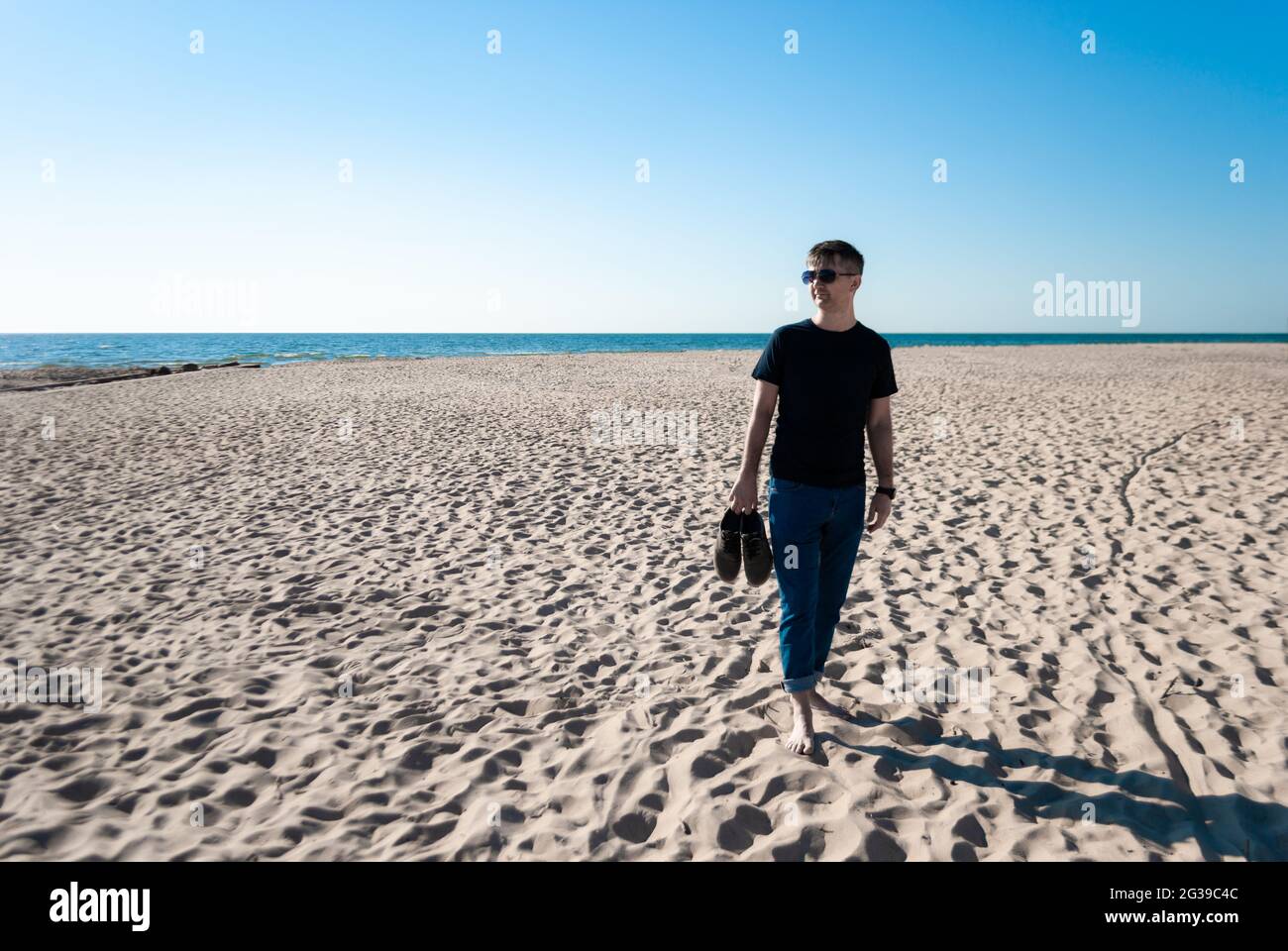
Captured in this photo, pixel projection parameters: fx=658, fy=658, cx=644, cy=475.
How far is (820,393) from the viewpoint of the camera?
2951mm

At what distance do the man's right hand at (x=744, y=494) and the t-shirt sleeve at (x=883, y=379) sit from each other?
0.70 metres

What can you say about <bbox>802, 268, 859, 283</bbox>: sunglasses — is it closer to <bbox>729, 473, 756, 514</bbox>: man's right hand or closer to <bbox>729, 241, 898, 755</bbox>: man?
<bbox>729, 241, 898, 755</bbox>: man

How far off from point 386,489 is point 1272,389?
21.0 m

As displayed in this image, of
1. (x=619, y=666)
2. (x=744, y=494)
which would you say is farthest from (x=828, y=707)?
(x=744, y=494)

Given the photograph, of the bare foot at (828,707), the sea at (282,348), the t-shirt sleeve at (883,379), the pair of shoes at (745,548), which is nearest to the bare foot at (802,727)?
the bare foot at (828,707)

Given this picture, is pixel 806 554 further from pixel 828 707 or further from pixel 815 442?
pixel 828 707

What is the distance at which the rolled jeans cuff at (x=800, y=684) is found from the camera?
3.24 m

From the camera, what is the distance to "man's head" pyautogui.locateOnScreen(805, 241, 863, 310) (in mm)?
2850

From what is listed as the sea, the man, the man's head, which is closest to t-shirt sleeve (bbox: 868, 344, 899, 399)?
the man

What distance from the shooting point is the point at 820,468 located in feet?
9.85

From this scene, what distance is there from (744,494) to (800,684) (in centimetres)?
99
